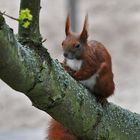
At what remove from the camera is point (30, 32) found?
60.4 inches

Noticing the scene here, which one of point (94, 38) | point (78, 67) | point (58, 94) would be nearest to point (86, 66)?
point (78, 67)

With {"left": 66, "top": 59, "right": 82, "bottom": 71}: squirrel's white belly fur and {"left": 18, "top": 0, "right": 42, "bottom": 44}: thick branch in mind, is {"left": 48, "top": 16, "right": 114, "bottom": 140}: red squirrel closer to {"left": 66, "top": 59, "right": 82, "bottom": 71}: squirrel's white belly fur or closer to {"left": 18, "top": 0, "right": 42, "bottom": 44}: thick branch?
{"left": 66, "top": 59, "right": 82, "bottom": 71}: squirrel's white belly fur

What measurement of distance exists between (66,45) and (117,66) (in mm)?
4479

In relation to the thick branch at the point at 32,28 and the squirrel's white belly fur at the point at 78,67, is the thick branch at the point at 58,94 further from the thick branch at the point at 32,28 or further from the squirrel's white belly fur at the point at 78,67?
the squirrel's white belly fur at the point at 78,67

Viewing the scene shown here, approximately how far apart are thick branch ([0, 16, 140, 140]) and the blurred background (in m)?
2.99

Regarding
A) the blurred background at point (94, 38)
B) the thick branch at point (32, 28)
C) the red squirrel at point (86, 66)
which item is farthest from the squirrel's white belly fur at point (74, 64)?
the blurred background at point (94, 38)

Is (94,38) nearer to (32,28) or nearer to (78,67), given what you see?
(78,67)

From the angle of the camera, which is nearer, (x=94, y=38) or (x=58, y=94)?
(x=58, y=94)

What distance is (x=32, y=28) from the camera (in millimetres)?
1525

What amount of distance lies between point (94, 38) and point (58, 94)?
18.4ft

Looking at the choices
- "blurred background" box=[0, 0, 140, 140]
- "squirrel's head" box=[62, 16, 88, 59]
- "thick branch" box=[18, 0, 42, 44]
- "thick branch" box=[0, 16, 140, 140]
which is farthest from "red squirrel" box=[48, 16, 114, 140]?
"blurred background" box=[0, 0, 140, 140]

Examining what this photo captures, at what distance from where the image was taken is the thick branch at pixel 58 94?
139cm

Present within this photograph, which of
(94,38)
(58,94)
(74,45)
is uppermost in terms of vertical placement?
(94,38)

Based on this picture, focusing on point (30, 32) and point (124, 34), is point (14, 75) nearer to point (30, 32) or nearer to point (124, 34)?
point (30, 32)
